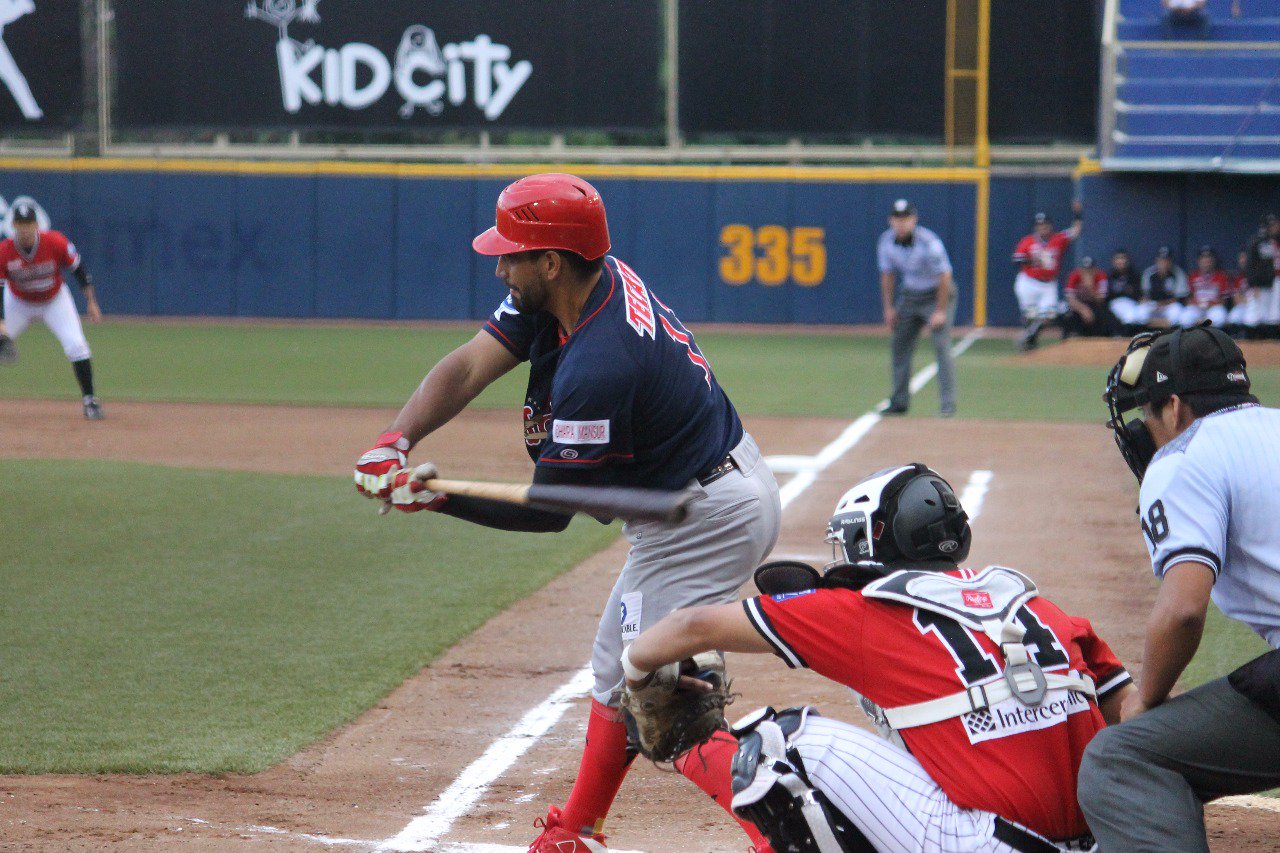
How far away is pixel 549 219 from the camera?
3.62 metres

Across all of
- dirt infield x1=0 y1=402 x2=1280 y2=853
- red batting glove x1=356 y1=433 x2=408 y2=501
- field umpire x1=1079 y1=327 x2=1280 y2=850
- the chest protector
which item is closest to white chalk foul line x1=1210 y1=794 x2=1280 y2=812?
dirt infield x1=0 y1=402 x2=1280 y2=853

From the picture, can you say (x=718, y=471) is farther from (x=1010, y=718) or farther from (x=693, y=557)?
(x=1010, y=718)

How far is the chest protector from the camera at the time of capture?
3.02 metres

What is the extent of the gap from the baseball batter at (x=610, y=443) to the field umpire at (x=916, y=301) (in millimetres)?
9861

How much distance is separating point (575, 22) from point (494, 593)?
1822 centimetres

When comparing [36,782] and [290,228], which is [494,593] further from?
[290,228]

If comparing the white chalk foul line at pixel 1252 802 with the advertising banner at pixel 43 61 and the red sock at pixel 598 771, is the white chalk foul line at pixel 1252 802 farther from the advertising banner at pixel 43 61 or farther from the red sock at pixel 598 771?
the advertising banner at pixel 43 61

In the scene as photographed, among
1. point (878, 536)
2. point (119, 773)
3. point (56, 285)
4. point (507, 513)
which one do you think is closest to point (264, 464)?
point (56, 285)

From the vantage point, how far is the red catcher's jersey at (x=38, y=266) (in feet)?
43.1

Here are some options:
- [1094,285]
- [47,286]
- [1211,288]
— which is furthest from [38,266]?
[1211,288]

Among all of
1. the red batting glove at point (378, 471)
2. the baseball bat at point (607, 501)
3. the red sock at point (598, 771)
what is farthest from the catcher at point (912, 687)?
the red batting glove at point (378, 471)

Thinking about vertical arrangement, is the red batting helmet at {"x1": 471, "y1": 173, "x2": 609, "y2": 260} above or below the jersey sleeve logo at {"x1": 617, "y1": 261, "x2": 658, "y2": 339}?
above

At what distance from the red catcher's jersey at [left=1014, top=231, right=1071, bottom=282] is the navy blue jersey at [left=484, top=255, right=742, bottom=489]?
18.3 meters

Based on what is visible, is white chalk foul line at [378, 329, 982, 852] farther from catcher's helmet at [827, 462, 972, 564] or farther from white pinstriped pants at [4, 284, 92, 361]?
white pinstriped pants at [4, 284, 92, 361]
